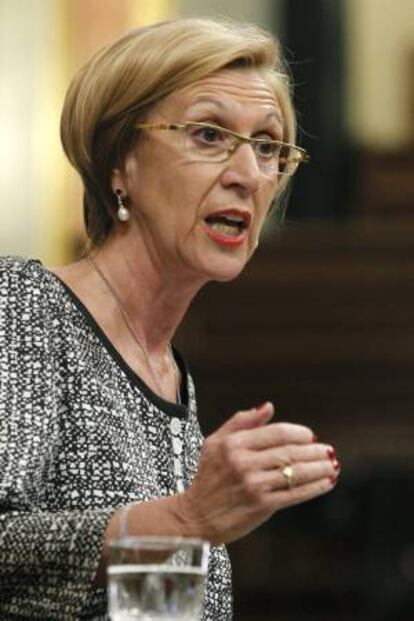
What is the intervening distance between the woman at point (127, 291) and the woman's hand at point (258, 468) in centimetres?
14

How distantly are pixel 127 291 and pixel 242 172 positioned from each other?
0.20 m

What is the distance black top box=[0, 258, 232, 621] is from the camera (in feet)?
5.65

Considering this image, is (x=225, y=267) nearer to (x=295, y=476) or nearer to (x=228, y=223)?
(x=228, y=223)

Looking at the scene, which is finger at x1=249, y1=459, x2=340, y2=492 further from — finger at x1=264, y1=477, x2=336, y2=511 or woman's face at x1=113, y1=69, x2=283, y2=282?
woman's face at x1=113, y1=69, x2=283, y2=282

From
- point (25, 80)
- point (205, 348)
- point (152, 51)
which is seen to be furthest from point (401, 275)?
point (152, 51)

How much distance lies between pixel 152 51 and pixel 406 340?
3096 millimetres

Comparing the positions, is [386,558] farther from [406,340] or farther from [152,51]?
[152,51]

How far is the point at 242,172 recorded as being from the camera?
79.6 inches

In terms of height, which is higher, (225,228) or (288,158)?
(288,158)

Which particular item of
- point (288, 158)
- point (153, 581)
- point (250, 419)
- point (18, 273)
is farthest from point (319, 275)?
point (153, 581)

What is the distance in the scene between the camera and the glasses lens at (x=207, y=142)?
80.2 inches

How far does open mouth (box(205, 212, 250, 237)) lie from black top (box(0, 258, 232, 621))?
0.17 meters

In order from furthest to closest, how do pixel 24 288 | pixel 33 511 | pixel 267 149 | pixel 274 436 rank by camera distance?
pixel 267 149, pixel 24 288, pixel 33 511, pixel 274 436

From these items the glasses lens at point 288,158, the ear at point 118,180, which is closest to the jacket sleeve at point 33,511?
the ear at point 118,180
